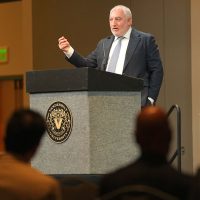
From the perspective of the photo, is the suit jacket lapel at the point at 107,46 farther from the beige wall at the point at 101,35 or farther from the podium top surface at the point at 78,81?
the beige wall at the point at 101,35

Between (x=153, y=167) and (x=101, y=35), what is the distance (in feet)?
23.9

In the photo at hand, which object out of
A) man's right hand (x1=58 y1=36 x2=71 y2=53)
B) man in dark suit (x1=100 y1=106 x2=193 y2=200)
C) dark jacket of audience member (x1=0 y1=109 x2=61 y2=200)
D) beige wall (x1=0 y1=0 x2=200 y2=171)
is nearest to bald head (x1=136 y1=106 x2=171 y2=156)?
man in dark suit (x1=100 y1=106 x2=193 y2=200)

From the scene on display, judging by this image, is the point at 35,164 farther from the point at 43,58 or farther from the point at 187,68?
the point at 43,58

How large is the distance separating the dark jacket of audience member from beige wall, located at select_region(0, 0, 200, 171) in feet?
20.5

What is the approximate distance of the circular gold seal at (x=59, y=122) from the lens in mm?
5277

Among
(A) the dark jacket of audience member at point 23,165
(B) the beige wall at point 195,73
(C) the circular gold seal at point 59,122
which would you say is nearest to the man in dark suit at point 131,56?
(C) the circular gold seal at point 59,122

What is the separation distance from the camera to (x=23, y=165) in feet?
9.63

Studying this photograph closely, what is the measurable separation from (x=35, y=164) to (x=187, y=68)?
4169 mm

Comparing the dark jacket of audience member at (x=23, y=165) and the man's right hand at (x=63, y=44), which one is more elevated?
the man's right hand at (x=63, y=44)

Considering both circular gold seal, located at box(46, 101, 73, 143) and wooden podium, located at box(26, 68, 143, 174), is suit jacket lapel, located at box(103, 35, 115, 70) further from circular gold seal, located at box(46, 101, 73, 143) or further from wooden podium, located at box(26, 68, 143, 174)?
circular gold seal, located at box(46, 101, 73, 143)

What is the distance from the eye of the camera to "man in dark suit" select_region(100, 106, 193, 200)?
2.91 meters

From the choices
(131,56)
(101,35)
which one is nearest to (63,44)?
(131,56)

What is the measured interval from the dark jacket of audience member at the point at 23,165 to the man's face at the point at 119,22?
310 cm

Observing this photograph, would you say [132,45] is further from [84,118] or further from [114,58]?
[84,118]
